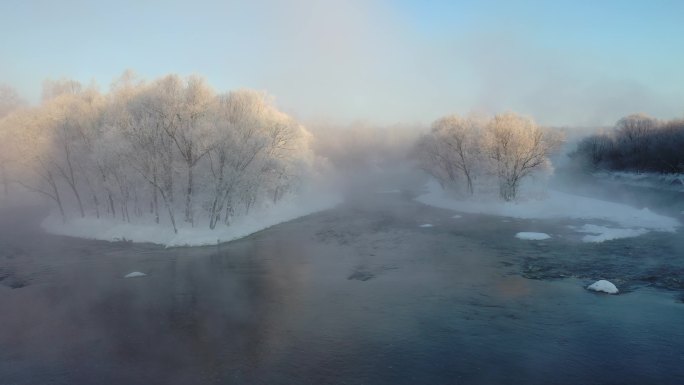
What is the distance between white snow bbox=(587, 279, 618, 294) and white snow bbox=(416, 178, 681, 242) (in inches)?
488

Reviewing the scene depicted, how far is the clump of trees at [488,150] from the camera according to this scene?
50.6 meters

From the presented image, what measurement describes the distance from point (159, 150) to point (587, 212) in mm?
40955

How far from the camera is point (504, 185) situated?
172 feet

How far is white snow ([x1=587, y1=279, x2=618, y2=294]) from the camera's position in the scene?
20516 mm

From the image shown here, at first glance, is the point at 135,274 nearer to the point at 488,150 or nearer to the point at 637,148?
the point at 488,150

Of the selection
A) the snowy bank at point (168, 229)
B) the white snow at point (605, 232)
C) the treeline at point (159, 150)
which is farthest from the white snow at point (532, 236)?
the snowy bank at point (168, 229)

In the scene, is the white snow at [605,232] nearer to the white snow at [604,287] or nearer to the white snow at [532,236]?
the white snow at [532,236]

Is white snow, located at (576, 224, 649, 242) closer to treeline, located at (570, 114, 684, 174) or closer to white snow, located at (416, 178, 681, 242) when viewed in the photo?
white snow, located at (416, 178, 681, 242)

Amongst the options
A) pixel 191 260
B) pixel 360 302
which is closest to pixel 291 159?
pixel 191 260

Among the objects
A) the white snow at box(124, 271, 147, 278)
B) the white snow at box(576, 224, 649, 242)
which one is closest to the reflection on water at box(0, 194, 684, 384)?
the white snow at box(124, 271, 147, 278)

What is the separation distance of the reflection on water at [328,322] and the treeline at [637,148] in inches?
2537

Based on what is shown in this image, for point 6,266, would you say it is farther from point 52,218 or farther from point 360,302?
point 360,302

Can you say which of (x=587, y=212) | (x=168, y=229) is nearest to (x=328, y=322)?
(x=168, y=229)

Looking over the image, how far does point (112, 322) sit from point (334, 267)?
41.7 ft
